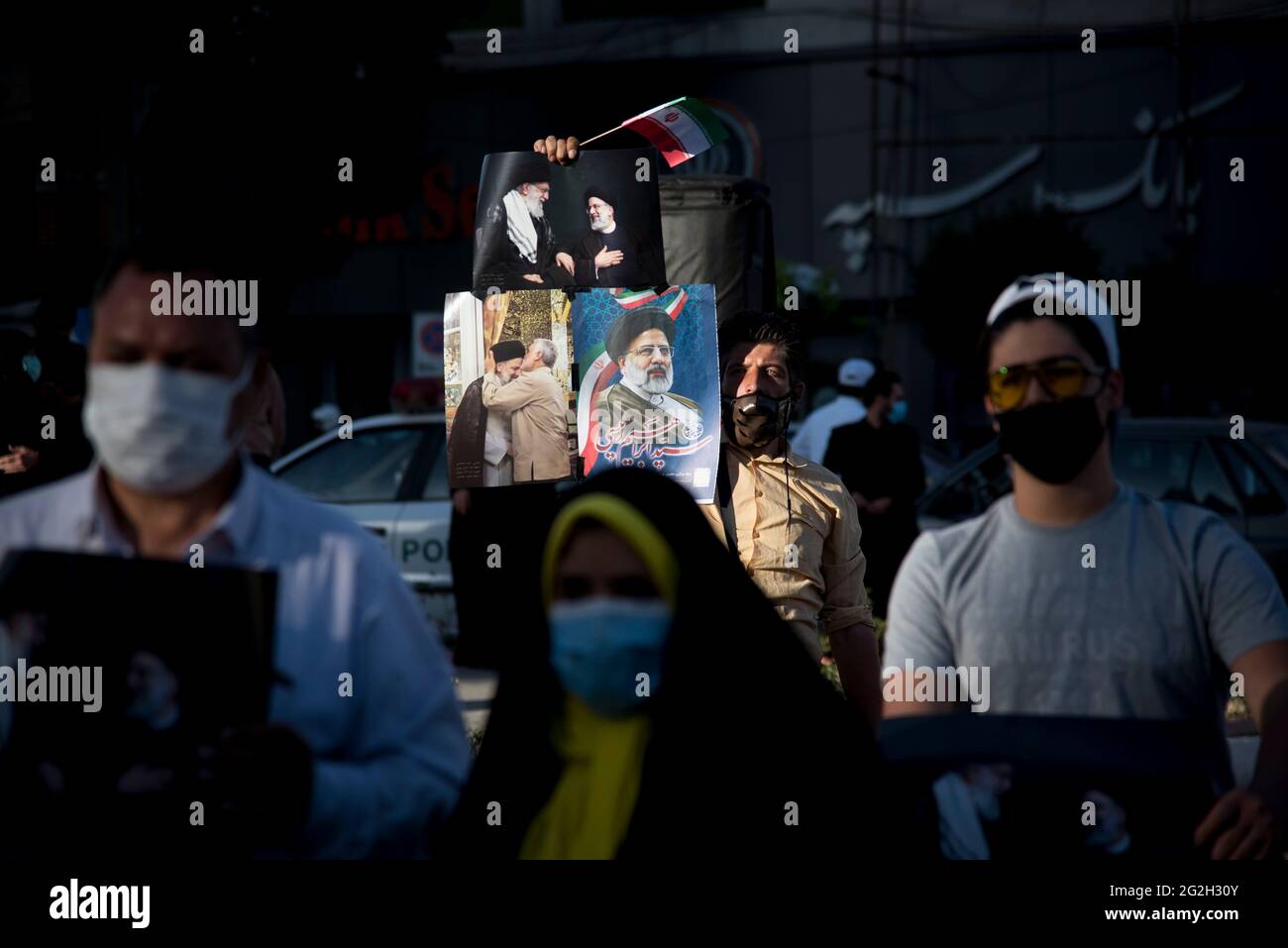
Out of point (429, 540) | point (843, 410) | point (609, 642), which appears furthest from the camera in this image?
point (429, 540)

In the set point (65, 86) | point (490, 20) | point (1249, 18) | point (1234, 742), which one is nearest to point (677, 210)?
point (1234, 742)

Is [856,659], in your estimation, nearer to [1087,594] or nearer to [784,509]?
[784,509]

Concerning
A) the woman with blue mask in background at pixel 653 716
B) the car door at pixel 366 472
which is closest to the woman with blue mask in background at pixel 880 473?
the car door at pixel 366 472

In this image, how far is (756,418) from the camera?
13.5 feet

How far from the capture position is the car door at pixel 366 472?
900cm

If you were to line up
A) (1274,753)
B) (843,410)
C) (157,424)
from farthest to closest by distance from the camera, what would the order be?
(843,410), (1274,753), (157,424)

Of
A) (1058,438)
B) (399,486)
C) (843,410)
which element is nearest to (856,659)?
(1058,438)

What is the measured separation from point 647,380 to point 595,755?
1722 mm

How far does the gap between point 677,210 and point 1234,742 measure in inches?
92.2

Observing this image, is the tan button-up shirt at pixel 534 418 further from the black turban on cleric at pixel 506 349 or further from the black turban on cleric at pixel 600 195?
the black turban on cleric at pixel 600 195

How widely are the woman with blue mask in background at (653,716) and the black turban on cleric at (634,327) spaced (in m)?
1.60

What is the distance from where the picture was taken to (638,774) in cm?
246

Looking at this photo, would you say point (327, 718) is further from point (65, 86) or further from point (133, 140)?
point (65, 86)

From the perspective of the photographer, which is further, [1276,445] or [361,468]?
[361,468]
